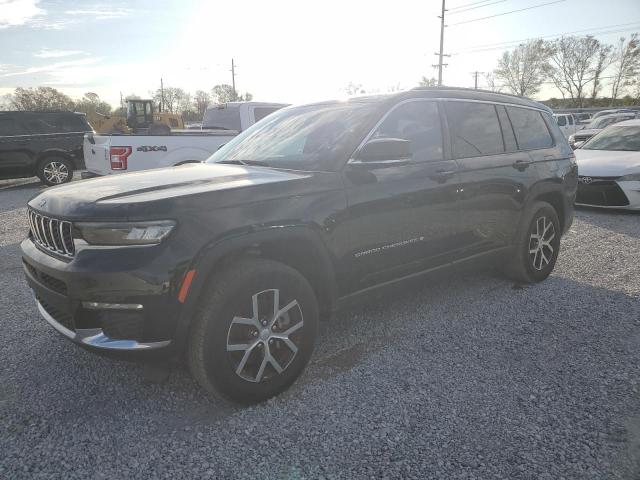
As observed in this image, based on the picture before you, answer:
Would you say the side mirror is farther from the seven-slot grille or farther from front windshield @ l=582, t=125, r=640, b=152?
front windshield @ l=582, t=125, r=640, b=152

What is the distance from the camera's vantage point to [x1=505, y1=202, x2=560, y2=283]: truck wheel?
14.8 feet

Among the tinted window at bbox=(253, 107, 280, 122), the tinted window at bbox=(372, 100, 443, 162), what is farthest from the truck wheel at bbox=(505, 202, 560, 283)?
the tinted window at bbox=(253, 107, 280, 122)

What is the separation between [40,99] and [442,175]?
7290cm

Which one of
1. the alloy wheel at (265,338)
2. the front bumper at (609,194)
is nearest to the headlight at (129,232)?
the alloy wheel at (265,338)

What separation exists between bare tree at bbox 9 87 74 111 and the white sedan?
219ft

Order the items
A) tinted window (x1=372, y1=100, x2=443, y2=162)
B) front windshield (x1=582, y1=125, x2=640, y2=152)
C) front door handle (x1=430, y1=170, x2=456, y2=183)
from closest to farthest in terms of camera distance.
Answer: tinted window (x1=372, y1=100, x2=443, y2=162) < front door handle (x1=430, y1=170, x2=456, y2=183) < front windshield (x1=582, y1=125, x2=640, y2=152)

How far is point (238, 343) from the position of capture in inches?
102

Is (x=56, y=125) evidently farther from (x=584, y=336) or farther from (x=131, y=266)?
(x=584, y=336)

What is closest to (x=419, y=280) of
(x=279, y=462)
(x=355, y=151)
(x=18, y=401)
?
(x=355, y=151)

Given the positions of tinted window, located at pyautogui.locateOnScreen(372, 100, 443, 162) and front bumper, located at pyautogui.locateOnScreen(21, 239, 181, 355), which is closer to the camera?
front bumper, located at pyautogui.locateOnScreen(21, 239, 181, 355)

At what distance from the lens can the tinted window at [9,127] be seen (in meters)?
11.7

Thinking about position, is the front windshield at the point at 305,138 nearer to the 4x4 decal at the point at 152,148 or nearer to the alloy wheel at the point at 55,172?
the 4x4 decal at the point at 152,148

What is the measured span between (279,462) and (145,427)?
0.80 meters

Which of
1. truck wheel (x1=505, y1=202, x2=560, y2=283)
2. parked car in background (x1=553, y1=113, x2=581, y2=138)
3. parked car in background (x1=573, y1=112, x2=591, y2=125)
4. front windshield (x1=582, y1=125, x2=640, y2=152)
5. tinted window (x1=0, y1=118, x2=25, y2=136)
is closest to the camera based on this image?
truck wheel (x1=505, y1=202, x2=560, y2=283)
